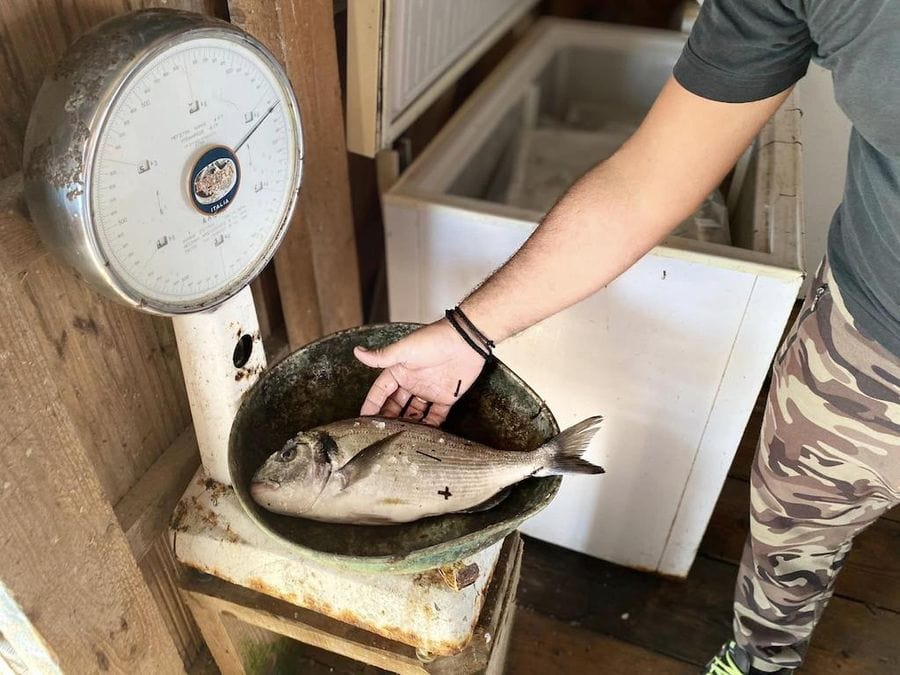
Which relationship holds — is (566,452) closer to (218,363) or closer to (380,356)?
(380,356)

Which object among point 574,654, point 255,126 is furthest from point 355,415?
point 574,654

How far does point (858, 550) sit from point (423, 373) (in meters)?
1.20

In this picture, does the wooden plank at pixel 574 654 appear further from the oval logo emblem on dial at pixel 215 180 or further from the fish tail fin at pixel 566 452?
the oval logo emblem on dial at pixel 215 180

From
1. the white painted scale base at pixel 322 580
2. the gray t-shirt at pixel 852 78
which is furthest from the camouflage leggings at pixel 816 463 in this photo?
the white painted scale base at pixel 322 580

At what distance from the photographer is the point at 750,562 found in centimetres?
107

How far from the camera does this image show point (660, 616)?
140cm

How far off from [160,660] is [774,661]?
2.94 ft

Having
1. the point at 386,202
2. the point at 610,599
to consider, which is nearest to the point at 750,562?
the point at 610,599

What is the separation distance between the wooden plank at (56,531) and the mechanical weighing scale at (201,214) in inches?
3.6

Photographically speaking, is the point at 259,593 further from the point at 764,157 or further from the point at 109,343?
the point at 764,157

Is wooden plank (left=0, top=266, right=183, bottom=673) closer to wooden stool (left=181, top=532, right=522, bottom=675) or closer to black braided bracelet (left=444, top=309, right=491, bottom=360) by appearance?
wooden stool (left=181, top=532, right=522, bottom=675)

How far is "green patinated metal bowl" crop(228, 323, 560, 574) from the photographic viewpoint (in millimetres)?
680

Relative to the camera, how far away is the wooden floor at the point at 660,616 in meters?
1.33

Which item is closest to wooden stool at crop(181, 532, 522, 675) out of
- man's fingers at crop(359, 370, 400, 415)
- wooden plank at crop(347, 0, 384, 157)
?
man's fingers at crop(359, 370, 400, 415)
